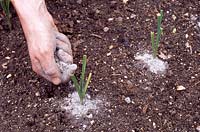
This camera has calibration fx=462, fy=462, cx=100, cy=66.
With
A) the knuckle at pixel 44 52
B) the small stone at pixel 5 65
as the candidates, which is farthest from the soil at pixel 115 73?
the knuckle at pixel 44 52

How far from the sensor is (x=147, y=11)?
6.40 feet

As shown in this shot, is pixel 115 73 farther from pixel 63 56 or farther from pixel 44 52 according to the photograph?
pixel 44 52

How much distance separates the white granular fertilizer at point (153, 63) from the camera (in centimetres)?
176

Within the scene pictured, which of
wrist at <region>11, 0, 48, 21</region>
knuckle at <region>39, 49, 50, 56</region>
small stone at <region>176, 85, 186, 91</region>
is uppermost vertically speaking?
wrist at <region>11, 0, 48, 21</region>

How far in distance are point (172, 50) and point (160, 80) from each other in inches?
6.4

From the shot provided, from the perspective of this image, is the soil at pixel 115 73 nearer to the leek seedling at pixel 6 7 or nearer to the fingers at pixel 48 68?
the leek seedling at pixel 6 7

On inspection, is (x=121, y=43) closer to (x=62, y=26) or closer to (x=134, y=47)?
(x=134, y=47)

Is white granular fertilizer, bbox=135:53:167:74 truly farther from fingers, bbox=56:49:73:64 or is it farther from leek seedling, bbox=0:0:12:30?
leek seedling, bbox=0:0:12:30

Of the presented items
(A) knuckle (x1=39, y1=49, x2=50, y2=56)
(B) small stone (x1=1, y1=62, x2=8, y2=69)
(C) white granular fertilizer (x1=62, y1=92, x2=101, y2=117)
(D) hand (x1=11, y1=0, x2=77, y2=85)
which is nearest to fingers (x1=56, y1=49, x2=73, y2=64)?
(D) hand (x1=11, y1=0, x2=77, y2=85)

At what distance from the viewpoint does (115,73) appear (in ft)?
5.68

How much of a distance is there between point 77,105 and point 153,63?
0.35 metres

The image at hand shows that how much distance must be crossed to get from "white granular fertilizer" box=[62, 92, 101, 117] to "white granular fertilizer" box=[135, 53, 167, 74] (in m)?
0.25

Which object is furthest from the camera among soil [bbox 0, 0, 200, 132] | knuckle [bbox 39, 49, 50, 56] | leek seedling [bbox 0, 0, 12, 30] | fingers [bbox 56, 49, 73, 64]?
leek seedling [bbox 0, 0, 12, 30]

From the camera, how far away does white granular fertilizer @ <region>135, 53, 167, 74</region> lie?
1.76m
